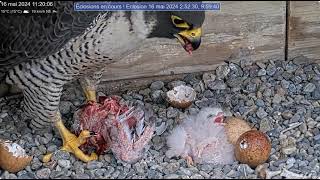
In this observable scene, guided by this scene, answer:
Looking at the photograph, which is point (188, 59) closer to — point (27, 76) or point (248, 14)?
point (248, 14)

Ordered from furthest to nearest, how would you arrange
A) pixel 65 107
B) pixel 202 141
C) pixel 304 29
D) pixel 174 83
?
1. pixel 304 29
2. pixel 174 83
3. pixel 65 107
4. pixel 202 141

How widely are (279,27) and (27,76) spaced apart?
148 cm

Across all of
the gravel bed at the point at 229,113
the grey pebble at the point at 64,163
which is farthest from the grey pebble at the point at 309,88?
the grey pebble at the point at 64,163

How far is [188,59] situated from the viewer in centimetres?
399

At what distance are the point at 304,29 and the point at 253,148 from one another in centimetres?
113

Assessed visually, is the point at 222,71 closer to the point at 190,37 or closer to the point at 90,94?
the point at 90,94

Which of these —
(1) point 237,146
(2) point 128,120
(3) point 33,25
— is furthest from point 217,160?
(3) point 33,25

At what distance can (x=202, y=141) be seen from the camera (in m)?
3.31

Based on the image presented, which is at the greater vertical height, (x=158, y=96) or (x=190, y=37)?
(x=190, y=37)

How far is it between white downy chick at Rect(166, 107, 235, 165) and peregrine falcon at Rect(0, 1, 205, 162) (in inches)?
16.5

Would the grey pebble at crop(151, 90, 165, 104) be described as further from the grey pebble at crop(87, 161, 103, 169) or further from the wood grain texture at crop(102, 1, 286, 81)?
the grey pebble at crop(87, 161, 103, 169)

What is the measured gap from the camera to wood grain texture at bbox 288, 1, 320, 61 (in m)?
3.99

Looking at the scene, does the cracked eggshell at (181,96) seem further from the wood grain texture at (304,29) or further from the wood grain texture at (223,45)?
the wood grain texture at (304,29)

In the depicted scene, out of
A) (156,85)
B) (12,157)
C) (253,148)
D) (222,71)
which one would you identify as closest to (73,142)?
(12,157)
